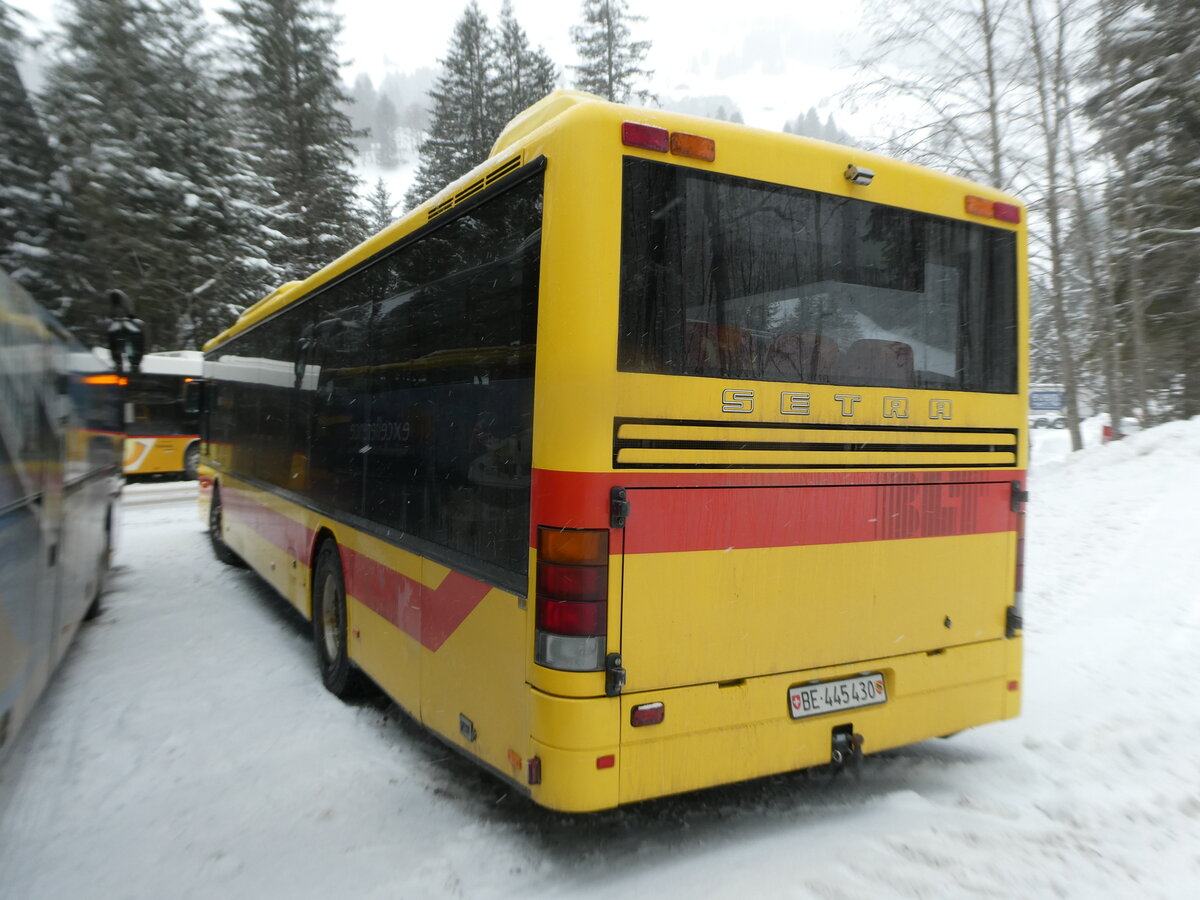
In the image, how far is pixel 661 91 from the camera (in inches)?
1447

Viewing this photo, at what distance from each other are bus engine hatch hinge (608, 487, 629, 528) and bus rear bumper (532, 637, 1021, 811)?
2.21ft

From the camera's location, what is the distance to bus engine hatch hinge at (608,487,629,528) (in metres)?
3.12

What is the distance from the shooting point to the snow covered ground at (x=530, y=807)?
10.7 ft

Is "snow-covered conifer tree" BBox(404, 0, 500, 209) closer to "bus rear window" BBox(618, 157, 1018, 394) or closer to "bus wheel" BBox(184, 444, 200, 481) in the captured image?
"bus wheel" BBox(184, 444, 200, 481)

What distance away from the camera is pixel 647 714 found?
3.23m

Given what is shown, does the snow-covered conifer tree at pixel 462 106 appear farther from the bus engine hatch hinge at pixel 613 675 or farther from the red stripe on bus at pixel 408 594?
the bus engine hatch hinge at pixel 613 675

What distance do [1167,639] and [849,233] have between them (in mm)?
4612

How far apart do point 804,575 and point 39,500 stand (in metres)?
4.00

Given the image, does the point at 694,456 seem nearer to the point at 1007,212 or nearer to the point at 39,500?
the point at 1007,212

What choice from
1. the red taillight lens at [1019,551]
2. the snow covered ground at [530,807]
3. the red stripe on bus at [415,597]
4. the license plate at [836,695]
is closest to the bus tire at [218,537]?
the snow covered ground at [530,807]

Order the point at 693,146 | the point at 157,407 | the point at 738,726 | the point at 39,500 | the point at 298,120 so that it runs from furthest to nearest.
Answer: the point at 298,120
the point at 157,407
the point at 39,500
the point at 738,726
the point at 693,146

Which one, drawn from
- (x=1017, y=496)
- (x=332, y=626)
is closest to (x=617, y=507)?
(x=1017, y=496)

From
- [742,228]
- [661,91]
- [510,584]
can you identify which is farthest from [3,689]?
[661,91]

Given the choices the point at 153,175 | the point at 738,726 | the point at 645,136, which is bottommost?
the point at 738,726
